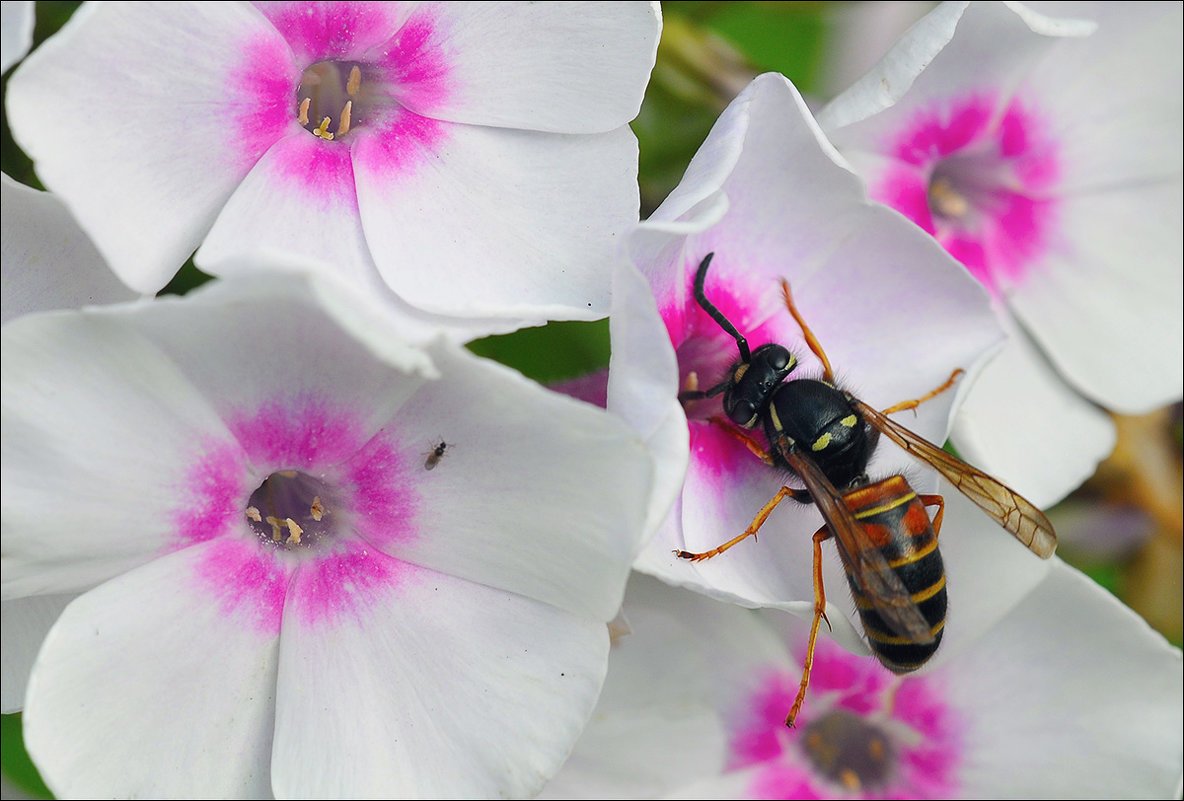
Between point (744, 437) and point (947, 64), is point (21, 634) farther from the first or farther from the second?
point (947, 64)

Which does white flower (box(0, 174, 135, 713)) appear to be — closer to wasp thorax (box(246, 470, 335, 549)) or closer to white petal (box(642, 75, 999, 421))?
wasp thorax (box(246, 470, 335, 549))

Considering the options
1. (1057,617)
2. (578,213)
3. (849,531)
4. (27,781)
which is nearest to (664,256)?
(578,213)

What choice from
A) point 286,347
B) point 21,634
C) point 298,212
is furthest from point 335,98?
point 21,634

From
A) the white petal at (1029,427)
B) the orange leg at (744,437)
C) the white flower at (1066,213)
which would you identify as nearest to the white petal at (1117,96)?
the white flower at (1066,213)

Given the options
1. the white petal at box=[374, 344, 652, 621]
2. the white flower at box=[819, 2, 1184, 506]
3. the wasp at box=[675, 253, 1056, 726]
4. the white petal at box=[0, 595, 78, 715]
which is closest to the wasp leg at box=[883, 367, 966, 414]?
the wasp at box=[675, 253, 1056, 726]

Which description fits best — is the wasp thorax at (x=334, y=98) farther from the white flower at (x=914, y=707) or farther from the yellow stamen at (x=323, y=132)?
the white flower at (x=914, y=707)
